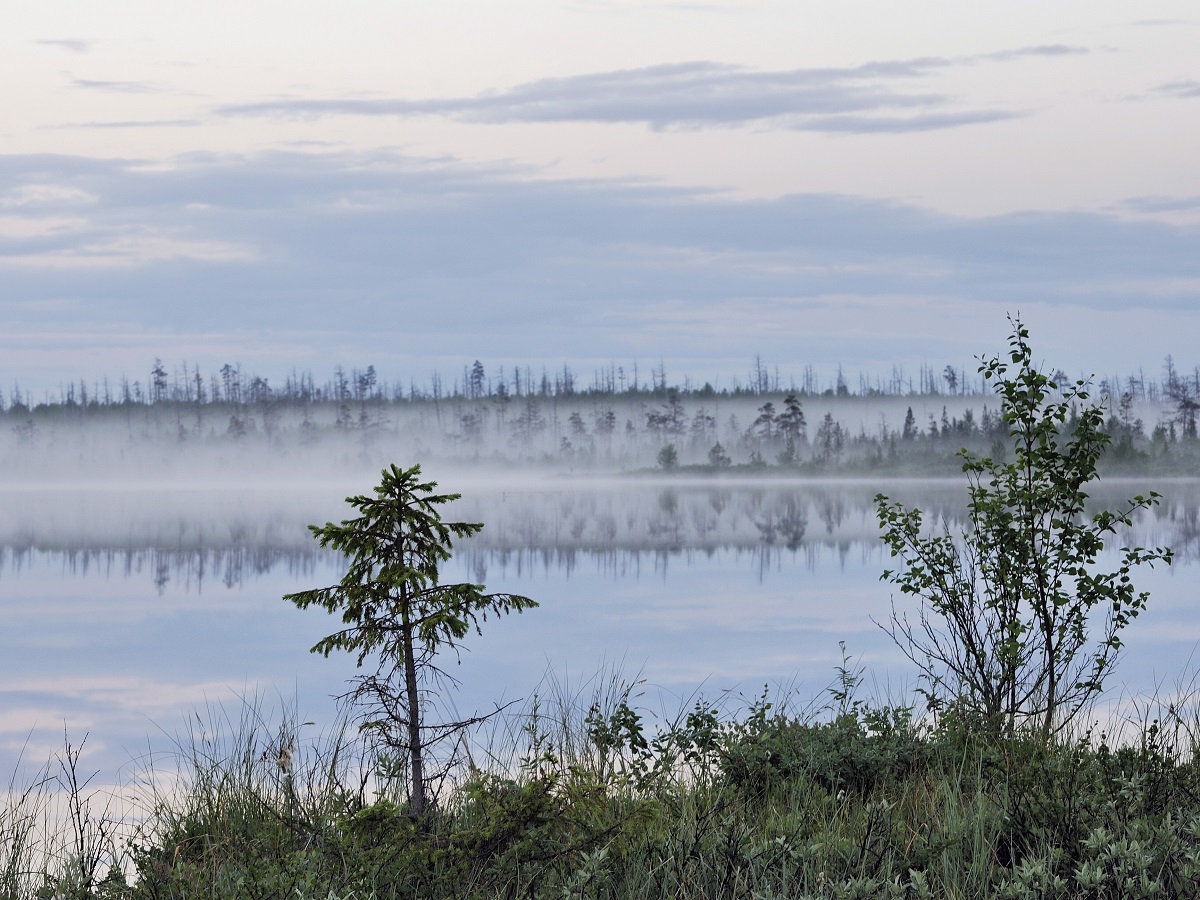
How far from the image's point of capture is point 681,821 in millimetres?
6316

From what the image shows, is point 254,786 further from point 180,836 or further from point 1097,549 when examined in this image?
point 1097,549

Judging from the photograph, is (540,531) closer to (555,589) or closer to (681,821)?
(555,589)

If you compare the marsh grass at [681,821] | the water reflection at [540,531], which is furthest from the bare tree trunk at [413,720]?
the water reflection at [540,531]

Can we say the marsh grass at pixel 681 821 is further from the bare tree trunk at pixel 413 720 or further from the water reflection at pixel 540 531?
the water reflection at pixel 540 531

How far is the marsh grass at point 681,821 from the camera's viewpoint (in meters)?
5.54

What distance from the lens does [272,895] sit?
5.45 metres

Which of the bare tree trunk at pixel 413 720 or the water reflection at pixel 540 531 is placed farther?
the water reflection at pixel 540 531

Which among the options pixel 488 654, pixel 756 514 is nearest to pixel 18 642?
pixel 488 654

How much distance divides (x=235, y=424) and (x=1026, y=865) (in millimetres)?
99473

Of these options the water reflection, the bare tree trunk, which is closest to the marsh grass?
the bare tree trunk

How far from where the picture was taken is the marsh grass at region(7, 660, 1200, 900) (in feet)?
18.2

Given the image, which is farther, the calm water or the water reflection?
the water reflection

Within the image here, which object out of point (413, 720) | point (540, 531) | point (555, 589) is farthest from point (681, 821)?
point (540, 531)

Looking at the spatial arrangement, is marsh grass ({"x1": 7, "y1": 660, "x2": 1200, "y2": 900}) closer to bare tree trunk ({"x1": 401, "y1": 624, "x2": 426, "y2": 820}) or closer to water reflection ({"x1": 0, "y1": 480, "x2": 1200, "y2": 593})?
bare tree trunk ({"x1": 401, "y1": 624, "x2": 426, "y2": 820})
